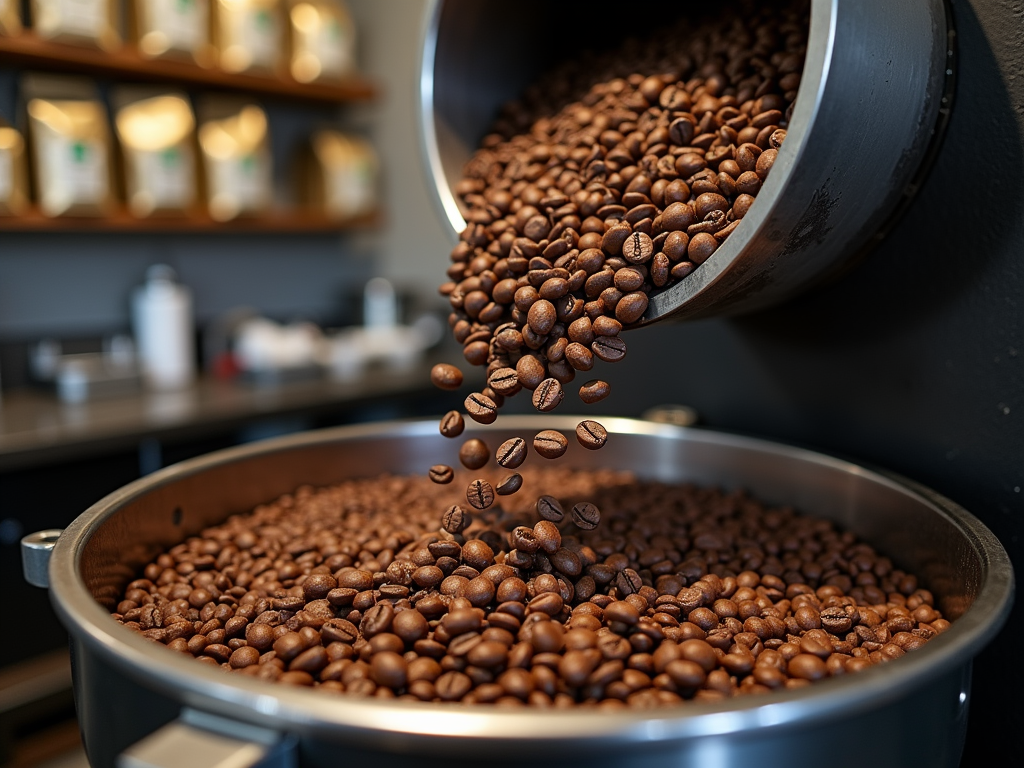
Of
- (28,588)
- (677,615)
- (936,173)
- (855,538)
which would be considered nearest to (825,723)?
(677,615)

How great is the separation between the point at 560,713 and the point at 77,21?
2.48 meters

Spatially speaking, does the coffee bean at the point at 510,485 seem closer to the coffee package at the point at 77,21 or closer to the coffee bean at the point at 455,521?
the coffee bean at the point at 455,521

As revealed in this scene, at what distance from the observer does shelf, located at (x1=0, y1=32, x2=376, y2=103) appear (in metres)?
2.26

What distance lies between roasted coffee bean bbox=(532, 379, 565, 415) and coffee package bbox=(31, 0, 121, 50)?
212cm

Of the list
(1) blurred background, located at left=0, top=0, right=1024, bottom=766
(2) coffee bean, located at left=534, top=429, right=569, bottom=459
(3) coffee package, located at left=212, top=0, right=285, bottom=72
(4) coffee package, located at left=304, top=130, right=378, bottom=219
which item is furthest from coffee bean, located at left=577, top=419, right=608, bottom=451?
(4) coffee package, located at left=304, top=130, right=378, bottom=219

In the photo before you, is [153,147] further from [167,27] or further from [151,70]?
[167,27]

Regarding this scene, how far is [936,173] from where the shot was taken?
93cm

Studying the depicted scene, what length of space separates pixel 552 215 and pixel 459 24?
0.37 m

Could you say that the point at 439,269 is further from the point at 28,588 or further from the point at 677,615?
the point at 677,615

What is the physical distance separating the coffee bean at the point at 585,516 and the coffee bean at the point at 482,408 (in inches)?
5.6

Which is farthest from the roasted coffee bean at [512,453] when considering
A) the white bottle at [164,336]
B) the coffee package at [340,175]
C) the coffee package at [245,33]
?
the coffee package at [340,175]

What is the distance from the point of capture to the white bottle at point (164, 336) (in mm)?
2627

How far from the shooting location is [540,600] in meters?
0.76

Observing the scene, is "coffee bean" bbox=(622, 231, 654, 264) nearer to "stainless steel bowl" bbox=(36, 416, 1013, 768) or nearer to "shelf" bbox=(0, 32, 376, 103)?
"stainless steel bowl" bbox=(36, 416, 1013, 768)
